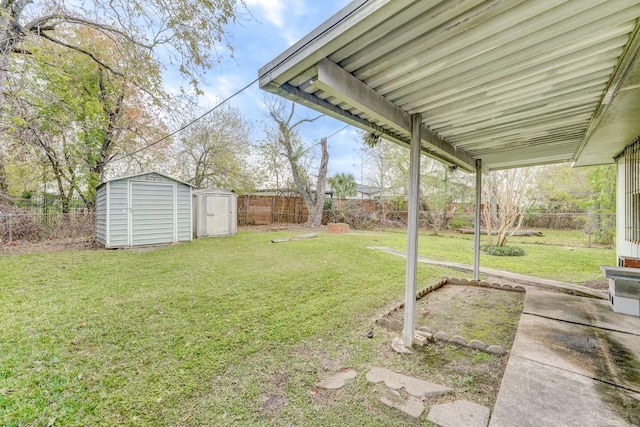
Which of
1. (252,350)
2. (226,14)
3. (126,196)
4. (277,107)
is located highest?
(277,107)

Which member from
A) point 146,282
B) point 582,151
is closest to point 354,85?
point 582,151

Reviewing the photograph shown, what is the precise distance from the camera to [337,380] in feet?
6.56

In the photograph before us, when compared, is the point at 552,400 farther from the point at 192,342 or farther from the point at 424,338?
the point at 192,342

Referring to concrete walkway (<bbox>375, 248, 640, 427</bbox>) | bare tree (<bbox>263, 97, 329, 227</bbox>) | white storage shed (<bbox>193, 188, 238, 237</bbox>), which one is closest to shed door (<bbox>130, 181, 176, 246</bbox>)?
white storage shed (<bbox>193, 188, 238, 237</bbox>)

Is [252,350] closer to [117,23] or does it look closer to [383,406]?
[383,406]

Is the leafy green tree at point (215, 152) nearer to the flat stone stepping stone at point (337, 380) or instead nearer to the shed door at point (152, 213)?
the shed door at point (152, 213)

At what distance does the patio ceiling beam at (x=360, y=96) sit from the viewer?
1.66 m

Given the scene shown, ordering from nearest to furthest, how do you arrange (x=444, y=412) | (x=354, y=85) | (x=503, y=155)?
(x=444, y=412), (x=354, y=85), (x=503, y=155)

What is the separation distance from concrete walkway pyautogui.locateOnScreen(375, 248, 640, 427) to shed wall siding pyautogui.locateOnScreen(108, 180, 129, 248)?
8.50 m

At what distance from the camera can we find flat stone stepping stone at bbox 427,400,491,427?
1563 millimetres

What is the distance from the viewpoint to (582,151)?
11.9 ft

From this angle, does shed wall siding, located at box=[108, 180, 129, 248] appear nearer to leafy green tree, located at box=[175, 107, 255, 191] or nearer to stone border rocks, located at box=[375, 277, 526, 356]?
leafy green tree, located at box=[175, 107, 255, 191]

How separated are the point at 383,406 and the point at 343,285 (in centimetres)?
272

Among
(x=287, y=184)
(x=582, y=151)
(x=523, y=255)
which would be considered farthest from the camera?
(x=287, y=184)
